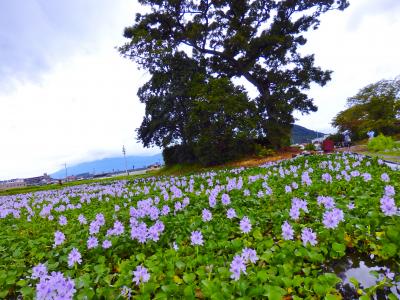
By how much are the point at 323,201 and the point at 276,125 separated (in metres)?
19.4

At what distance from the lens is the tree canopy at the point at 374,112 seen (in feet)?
105

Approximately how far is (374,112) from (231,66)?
59.4ft

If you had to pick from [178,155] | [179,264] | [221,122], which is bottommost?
[179,264]

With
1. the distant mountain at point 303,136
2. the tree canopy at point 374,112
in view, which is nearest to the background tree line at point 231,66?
the tree canopy at point 374,112

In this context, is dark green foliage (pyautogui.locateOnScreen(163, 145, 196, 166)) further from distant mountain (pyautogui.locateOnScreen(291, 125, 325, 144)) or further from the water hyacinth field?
distant mountain (pyautogui.locateOnScreen(291, 125, 325, 144))

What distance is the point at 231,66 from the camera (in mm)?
24594

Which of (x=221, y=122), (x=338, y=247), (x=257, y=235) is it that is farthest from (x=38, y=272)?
(x=221, y=122)

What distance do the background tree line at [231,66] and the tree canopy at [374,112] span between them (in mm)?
12421

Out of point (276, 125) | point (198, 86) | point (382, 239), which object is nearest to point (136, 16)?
point (198, 86)

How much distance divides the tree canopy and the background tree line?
40.8ft

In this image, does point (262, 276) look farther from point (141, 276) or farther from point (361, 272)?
point (361, 272)

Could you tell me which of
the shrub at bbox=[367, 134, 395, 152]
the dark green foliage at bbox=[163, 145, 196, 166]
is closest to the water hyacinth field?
the shrub at bbox=[367, 134, 395, 152]

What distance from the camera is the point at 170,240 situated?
3.79 metres

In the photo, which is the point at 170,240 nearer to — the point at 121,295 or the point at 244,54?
the point at 121,295
